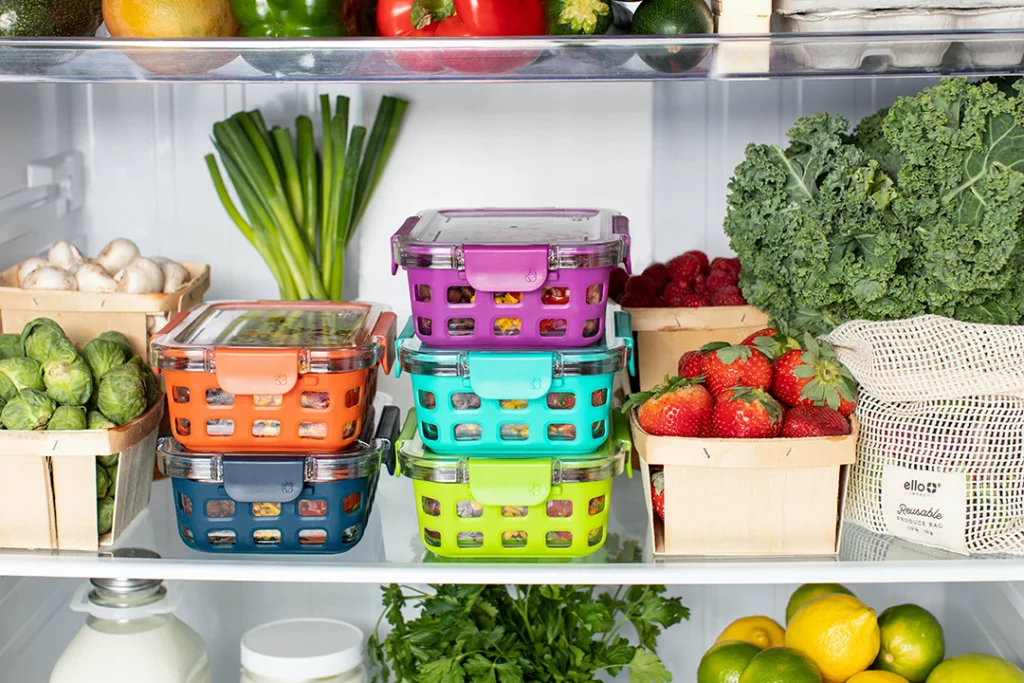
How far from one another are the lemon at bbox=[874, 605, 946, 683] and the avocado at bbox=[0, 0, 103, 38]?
1291 millimetres

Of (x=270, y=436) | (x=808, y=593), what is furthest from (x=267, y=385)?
(x=808, y=593)

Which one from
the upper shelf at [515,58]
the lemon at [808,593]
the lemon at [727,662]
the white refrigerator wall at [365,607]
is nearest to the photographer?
the upper shelf at [515,58]

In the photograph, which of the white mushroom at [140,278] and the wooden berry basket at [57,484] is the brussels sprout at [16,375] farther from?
the white mushroom at [140,278]

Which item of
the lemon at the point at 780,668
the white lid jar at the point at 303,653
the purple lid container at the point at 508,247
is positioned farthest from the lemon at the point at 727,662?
the purple lid container at the point at 508,247

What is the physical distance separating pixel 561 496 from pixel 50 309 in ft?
2.36

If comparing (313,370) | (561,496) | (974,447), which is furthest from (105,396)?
(974,447)

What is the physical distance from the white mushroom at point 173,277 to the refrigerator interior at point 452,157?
9.8 inches

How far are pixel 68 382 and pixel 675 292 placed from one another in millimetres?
792

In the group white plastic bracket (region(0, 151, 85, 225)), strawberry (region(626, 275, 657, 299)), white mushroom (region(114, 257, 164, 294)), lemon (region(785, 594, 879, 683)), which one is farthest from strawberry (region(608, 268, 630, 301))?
white plastic bracket (region(0, 151, 85, 225))

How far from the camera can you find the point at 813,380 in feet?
4.44

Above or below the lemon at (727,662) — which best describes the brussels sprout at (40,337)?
above

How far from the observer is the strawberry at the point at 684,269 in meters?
1.58

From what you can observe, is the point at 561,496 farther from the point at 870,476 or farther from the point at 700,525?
the point at 870,476

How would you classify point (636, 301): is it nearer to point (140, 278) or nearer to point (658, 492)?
point (658, 492)
